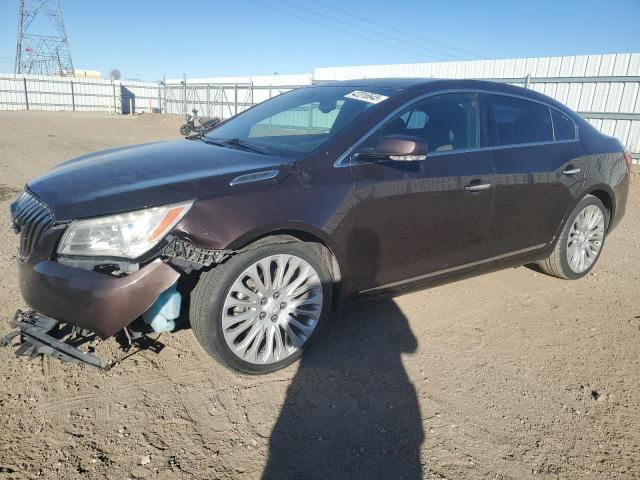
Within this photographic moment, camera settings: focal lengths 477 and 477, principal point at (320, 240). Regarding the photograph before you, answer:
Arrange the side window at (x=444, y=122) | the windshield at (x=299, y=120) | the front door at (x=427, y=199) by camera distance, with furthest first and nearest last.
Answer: the side window at (x=444, y=122)
the windshield at (x=299, y=120)
the front door at (x=427, y=199)

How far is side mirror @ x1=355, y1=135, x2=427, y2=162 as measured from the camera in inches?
110

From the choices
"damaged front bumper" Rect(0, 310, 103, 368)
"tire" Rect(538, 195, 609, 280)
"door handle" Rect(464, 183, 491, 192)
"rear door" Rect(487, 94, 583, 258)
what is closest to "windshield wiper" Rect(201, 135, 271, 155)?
"door handle" Rect(464, 183, 491, 192)

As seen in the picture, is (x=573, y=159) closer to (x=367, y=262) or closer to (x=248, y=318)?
(x=367, y=262)

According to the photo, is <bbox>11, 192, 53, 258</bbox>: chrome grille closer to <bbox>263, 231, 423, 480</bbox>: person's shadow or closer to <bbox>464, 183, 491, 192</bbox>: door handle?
<bbox>263, 231, 423, 480</bbox>: person's shadow

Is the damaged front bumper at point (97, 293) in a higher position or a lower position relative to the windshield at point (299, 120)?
lower

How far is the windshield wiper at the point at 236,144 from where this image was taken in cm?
316

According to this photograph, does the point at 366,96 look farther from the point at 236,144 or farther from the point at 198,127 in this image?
the point at 198,127

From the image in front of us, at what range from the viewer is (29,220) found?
2.53m

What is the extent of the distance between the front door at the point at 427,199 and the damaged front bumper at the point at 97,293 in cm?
118

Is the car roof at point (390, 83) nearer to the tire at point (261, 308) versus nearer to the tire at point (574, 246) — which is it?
the tire at point (261, 308)

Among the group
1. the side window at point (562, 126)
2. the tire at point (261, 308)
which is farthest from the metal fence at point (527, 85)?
the tire at point (261, 308)

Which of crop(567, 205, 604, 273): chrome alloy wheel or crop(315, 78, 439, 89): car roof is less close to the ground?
crop(315, 78, 439, 89): car roof

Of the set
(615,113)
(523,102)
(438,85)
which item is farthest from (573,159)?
(615,113)

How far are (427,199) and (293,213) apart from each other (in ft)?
3.33
